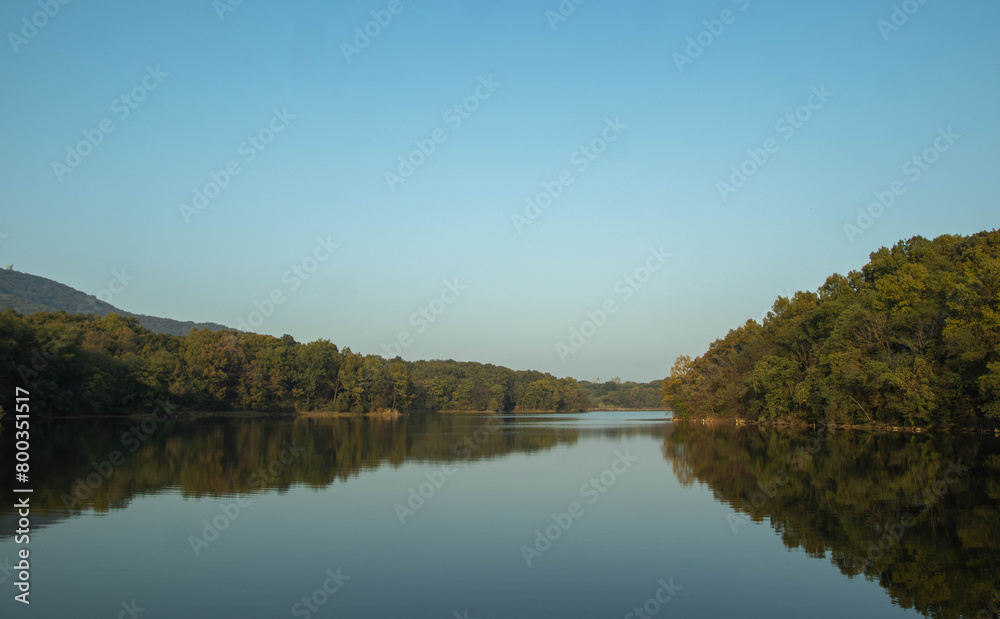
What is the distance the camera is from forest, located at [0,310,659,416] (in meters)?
58.5

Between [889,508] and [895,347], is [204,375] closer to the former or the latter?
[895,347]

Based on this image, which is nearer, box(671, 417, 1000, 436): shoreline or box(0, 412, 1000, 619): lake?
box(0, 412, 1000, 619): lake

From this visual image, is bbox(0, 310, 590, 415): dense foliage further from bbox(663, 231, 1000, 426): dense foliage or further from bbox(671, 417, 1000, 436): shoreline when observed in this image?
bbox(663, 231, 1000, 426): dense foliage

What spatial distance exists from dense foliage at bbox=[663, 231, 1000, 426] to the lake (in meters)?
13.9

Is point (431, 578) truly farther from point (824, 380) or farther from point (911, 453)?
point (824, 380)

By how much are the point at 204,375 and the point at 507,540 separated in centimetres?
8585

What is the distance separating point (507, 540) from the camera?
1356 centimetres

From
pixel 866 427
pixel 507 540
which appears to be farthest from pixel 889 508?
pixel 866 427

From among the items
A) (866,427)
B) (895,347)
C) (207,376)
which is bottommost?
(866,427)

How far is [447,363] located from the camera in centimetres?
16875

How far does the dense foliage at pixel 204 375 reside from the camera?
58.4 metres

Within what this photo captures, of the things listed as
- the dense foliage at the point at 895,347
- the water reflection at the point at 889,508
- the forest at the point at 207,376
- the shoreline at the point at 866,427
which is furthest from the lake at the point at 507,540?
the forest at the point at 207,376

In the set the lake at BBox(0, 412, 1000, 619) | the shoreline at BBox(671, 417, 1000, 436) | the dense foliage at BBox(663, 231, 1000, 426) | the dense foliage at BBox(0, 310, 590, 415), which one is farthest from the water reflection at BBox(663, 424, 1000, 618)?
the dense foliage at BBox(0, 310, 590, 415)

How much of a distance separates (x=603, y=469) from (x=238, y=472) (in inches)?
528
